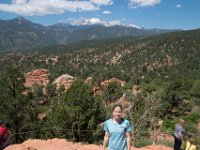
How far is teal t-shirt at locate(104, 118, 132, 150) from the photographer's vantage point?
6.55m

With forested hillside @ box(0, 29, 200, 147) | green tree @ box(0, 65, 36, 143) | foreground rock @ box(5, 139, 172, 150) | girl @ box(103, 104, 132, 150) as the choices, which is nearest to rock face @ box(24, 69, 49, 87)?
forested hillside @ box(0, 29, 200, 147)

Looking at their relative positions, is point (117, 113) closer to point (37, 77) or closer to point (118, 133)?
point (118, 133)

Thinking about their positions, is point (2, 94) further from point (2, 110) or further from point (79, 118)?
point (79, 118)

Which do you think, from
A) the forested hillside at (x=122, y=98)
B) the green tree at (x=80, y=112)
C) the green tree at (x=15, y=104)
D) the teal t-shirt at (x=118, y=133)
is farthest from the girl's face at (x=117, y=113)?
the green tree at (x=15, y=104)

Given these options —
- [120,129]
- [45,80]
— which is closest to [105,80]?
[45,80]

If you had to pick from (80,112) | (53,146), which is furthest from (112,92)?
(53,146)

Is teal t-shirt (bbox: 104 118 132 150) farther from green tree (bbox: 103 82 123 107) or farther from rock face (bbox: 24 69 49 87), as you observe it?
rock face (bbox: 24 69 49 87)

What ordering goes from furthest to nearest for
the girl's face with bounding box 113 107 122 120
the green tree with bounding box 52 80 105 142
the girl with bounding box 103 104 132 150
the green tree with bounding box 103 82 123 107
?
the green tree with bounding box 103 82 123 107
the green tree with bounding box 52 80 105 142
the girl with bounding box 103 104 132 150
the girl's face with bounding box 113 107 122 120

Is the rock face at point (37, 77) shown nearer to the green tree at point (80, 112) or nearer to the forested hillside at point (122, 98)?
the forested hillside at point (122, 98)

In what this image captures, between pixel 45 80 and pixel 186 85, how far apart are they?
3977 centimetres

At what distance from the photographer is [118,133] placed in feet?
21.5

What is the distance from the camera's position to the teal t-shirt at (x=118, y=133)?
21.5 ft

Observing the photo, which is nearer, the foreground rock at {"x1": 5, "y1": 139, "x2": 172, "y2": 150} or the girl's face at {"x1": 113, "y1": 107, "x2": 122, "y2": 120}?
the girl's face at {"x1": 113, "y1": 107, "x2": 122, "y2": 120}

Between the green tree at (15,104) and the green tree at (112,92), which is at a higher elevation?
the green tree at (15,104)
